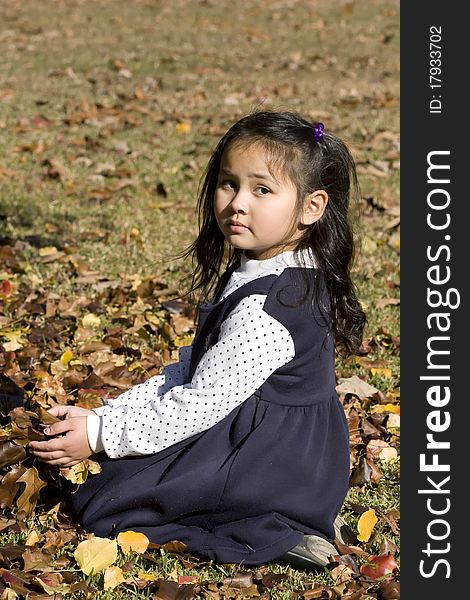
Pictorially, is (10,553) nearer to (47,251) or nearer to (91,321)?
(91,321)

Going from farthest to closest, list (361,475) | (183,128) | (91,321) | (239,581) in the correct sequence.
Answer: (183,128) < (91,321) < (361,475) < (239,581)

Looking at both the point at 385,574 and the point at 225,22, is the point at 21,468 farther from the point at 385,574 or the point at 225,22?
the point at 225,22

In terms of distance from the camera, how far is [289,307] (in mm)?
2936

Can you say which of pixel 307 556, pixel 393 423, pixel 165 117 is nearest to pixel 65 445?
pixel 307 556

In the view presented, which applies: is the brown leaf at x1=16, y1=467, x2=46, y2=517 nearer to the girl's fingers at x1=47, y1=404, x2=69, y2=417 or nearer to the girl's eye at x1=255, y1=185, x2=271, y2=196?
the girl's fingers at x1=47, y1=404, x2=69, y2=417

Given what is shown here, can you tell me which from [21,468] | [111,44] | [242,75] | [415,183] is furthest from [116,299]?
[111,44]

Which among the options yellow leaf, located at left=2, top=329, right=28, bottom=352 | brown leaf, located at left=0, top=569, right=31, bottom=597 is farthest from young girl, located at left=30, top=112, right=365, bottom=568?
yellow leaf, located at left=2, top=329, right=28, bottom=352

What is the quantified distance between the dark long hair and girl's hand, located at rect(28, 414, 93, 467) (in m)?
0.72

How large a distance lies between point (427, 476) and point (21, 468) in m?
1.27

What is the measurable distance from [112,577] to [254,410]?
61 cm

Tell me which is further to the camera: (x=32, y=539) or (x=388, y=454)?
(x=388, y=454)

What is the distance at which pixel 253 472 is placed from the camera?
2.92 m

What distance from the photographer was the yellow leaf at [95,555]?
2867mm

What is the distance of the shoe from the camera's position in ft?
9.62
